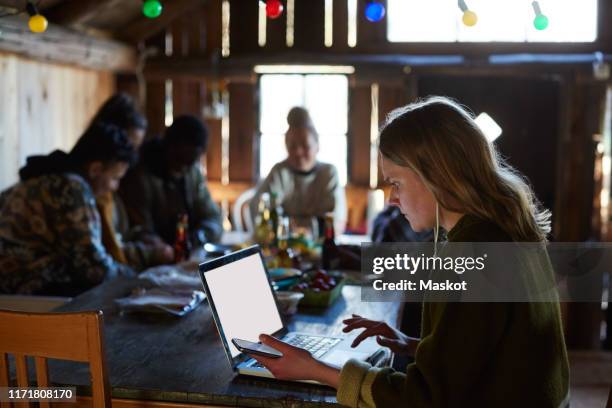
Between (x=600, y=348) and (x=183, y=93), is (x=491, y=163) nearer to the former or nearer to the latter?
(x=600, y=348)

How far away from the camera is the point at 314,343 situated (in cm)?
191

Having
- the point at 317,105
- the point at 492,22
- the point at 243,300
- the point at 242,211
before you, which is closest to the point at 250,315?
the point at 243,300

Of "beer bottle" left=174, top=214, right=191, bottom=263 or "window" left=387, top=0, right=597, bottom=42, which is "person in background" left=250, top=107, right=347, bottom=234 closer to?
"beer bottle" left=174, top=214, right=191, bottom=263

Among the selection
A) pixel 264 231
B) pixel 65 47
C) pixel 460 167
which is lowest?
pixel 264 231

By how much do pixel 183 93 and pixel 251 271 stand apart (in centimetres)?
430

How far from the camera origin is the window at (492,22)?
5496 mm

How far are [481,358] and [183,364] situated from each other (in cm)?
78

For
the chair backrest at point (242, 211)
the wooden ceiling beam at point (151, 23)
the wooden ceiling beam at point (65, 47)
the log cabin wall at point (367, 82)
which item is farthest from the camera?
the wooden ceiling beam at point (151, 23)

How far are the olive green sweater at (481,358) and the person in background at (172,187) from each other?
2.68m

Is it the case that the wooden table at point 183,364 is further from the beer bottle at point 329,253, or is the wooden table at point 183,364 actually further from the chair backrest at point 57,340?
the beer bottle at point 329,253

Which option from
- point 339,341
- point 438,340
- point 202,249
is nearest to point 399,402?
point 438,340

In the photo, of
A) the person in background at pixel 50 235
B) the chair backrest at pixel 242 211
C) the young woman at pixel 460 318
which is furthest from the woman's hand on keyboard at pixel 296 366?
the chair backrest at pixel 242 211

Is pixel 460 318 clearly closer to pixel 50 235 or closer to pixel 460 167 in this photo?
pixel 460 167

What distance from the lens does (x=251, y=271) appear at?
1.98 m
